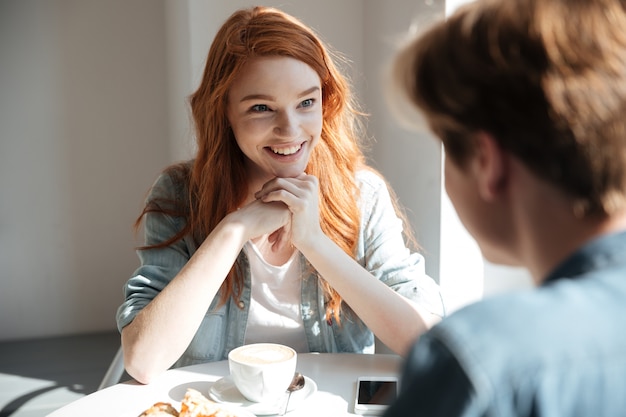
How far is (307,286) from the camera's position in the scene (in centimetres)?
146

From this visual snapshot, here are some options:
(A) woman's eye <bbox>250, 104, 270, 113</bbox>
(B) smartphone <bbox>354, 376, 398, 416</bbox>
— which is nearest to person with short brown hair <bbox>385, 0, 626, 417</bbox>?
(B) smartphone <bbox>354, 376, 398, 416</bbox>

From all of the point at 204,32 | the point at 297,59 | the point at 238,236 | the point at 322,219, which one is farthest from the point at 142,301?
the point at 204,32

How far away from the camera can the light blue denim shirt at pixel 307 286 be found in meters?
1.37

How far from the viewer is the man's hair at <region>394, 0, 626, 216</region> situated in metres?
0.47

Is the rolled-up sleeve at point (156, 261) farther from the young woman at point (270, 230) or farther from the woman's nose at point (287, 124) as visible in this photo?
the woman's nose at point (287, 124)

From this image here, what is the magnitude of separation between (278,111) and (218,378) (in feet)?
1.81

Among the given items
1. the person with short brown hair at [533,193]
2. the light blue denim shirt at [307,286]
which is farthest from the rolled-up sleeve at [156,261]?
the person with short brown hair at [533,193]

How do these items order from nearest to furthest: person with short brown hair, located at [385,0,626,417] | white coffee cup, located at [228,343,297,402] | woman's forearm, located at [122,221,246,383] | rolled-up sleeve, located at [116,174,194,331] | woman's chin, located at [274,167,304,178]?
person with short brown hair, located at [385,0,626,417]
white coffee cup, located at [228,343,297,402]
woman's forearm, located at [122,221,246,383]
rolled-up sleeve, located at [116,174,194,331]
woman's chin, located at [274,167,304,178]

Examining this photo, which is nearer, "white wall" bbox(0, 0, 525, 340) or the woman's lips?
the woman's lips

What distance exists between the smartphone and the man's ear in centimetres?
54

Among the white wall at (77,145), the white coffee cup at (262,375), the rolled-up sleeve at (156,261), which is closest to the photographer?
the white coffee cup at (262,375)

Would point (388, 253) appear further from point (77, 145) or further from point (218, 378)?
point (77, 145)

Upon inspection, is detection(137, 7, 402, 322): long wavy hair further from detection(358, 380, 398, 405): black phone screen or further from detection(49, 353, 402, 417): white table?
detection(358, 380, 398, 405): black phone screen

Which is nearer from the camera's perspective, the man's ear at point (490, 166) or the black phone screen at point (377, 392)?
the man's ear at point (490, 166)
